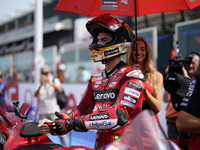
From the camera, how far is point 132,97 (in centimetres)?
179

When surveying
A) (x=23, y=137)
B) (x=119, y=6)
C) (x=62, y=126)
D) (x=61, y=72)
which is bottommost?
(x=23, y=137)

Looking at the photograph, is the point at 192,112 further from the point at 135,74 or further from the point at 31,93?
the point at 31,93

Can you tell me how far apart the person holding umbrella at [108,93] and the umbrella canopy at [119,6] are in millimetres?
833

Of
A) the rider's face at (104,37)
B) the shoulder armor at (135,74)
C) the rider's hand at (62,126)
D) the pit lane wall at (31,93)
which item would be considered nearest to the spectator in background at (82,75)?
the pit lane wall at (31,93)

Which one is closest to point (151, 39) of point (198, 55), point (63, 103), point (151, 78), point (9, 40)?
point (198, 55)

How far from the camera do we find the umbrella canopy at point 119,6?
293 centimetres

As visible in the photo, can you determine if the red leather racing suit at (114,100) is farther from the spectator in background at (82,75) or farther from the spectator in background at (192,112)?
the spectator in background at (82,75)

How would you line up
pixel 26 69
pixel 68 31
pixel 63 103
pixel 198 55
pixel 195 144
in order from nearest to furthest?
pixel 195 144, pixel 198 55, pixel 63 103, pixel 26 69, pixel 68 31

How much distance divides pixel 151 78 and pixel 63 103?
2746mm

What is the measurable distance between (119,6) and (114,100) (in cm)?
147

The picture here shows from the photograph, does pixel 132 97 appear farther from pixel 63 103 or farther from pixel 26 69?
pixel 26 69

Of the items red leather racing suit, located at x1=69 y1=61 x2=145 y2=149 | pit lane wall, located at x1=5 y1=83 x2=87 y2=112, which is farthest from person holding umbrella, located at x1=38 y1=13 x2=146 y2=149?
pit lane wall, located at x1=5 y1=83 x2=87 y2=112

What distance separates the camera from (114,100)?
1952 millimetres

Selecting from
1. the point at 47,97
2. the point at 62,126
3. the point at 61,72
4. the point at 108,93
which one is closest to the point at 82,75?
the point at 61,72
